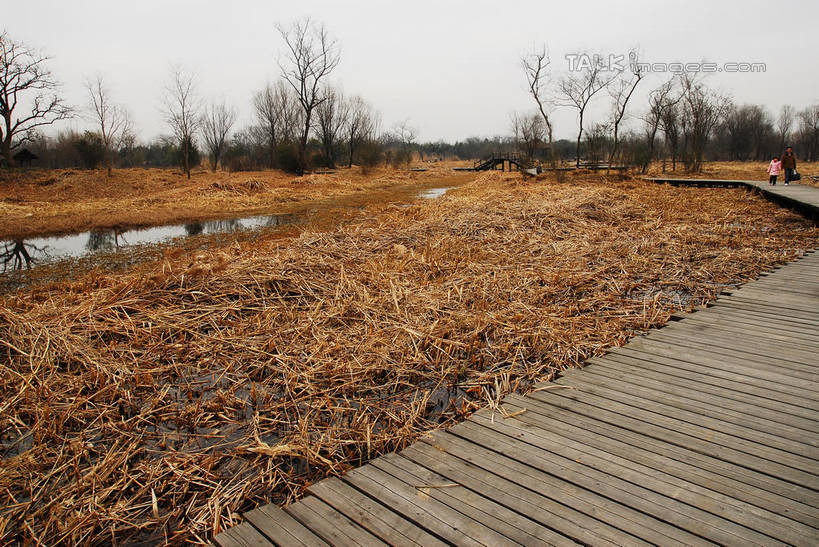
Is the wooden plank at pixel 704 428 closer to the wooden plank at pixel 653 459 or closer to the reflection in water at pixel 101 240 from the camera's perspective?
the wooden plank at pixel 653 459

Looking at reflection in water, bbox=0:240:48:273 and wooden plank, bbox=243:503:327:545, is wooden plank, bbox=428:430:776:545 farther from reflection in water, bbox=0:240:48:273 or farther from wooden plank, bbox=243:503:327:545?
reflection in water, bbox=0:240:48:273

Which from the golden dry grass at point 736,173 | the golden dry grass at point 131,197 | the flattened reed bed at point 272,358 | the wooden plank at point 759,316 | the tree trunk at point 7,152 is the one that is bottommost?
the flattened reed bed at point 272,358

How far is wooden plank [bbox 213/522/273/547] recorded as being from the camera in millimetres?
1822

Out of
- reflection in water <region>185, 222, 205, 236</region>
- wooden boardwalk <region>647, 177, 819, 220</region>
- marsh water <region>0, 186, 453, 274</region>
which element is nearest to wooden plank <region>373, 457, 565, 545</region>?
marsh water <region>0, 186, 453, 274</region>

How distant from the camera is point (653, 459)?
7.14ft

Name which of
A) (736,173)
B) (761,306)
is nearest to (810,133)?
(736,173)

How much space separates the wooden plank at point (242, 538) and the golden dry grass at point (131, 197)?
1331cm

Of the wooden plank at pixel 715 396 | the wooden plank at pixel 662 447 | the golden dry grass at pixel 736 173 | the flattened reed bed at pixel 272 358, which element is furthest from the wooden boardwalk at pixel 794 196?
the wooden plank at pixel 662 447

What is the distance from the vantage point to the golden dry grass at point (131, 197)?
45.3ft

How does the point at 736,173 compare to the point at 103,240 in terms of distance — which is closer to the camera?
the point at 103,240

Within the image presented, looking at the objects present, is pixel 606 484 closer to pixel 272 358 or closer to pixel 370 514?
pixel 370 514

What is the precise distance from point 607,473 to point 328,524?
1.29 meters

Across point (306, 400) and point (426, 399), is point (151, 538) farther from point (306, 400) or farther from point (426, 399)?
point (426, 399)

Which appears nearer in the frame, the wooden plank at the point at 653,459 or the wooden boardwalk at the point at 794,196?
the wooden plank at the point at 653,459
